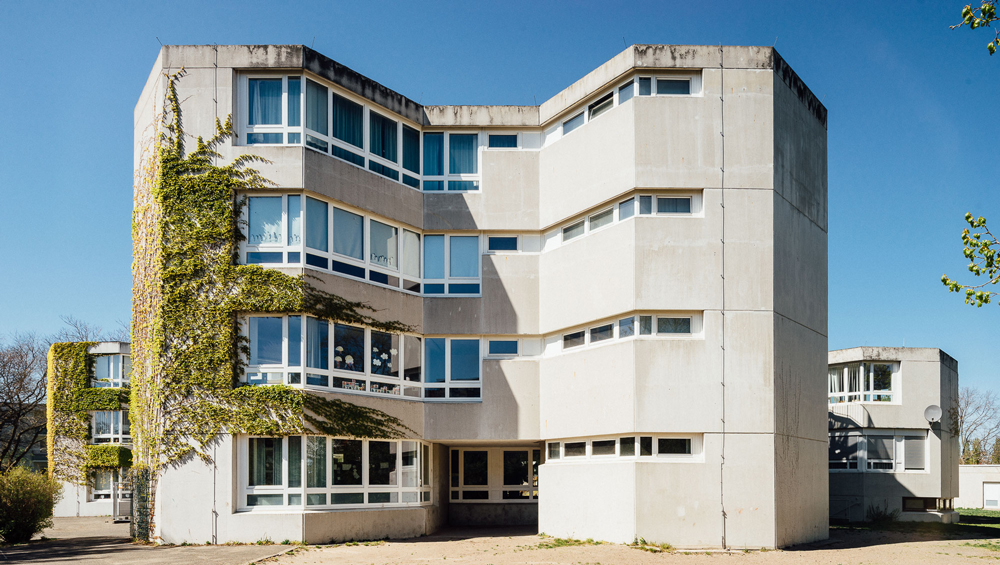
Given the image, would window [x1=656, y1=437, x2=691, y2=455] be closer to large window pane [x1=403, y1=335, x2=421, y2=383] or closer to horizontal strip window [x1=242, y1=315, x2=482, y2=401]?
horizontal strip window [x1=242, y1=315, x2=482, y2=401]

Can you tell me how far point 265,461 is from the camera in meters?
17.2

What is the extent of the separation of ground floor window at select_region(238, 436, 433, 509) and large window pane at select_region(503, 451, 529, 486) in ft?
15.1

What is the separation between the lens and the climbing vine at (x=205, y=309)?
17.0 m

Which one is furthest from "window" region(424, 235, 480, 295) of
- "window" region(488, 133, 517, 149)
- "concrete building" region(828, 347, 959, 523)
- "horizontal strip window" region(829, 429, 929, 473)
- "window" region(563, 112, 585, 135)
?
"horizontal strip window" region(829, 429, 929, 473)

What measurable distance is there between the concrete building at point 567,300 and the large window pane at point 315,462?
3 cm

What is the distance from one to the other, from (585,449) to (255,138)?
33.7ft

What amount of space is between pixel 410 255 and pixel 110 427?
74.5 feet

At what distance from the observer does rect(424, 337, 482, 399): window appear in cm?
2012

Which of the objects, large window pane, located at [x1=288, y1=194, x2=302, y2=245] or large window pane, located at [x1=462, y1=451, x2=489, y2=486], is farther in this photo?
large window pane, located at [x1=462, y1=451, x2=489, y2=486]

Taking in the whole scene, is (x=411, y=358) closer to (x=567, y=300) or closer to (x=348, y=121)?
(x=567, y=300)

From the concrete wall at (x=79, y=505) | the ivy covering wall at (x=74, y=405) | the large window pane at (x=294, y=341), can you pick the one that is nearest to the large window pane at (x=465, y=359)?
the large window pane at (x=294, y=341)

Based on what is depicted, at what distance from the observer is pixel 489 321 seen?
2023 centimetres

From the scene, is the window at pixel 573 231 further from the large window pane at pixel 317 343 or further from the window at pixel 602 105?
the large window pane at pixel 317 343

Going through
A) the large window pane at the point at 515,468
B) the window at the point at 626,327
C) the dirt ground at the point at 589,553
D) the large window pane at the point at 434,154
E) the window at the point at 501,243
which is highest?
the large window pane at the point at 434,154
